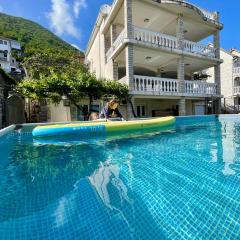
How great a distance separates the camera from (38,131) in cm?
774

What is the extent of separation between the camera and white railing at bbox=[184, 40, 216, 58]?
57.9ft

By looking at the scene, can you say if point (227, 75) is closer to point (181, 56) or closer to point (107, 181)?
point (181, 56)

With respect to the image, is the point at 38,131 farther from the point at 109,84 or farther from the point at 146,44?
the point at 146,44

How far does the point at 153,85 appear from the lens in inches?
632

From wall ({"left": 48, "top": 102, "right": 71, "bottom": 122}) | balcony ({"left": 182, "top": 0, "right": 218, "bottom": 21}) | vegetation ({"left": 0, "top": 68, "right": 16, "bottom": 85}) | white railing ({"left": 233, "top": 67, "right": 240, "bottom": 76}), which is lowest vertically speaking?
wall ({"left": 48, "top": 102, "right": 71, "bottom": 122})

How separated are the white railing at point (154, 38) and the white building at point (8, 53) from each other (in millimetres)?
58734

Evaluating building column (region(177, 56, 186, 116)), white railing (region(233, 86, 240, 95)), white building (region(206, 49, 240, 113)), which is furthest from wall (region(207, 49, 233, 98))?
building column (region(177, 56, 186, 116))

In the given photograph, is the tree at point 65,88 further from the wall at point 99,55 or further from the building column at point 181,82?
the wall at point 99,55

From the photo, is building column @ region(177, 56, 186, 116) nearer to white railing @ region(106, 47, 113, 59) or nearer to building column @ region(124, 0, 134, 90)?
building column @ region(124, 0, 134, 90)

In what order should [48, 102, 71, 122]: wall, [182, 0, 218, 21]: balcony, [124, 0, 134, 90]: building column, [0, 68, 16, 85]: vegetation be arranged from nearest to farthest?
[48, 102, 71, 122]: wall, [124, 0, 134, 90]: building column, [0, 68, 16, 85]: vegetation, [182, 0, 218, 21]: balcony

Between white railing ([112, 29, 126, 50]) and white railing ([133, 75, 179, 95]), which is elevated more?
white railing ([112, 29, 126, 50])

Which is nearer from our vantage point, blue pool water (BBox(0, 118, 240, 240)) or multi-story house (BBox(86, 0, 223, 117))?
blue pool water (BBox(0, 118, 240, 240))

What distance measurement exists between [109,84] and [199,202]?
11.5m

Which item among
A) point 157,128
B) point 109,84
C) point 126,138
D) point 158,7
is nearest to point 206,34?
point 158,7
